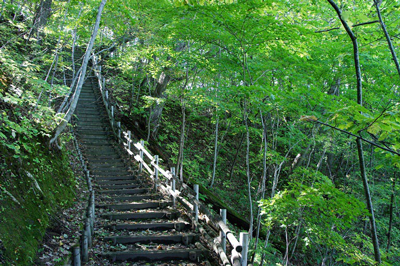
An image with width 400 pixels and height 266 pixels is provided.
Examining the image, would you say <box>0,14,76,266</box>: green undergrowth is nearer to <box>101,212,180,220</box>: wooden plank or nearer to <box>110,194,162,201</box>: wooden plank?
<box>101,212,180,220</box>: wooden plank

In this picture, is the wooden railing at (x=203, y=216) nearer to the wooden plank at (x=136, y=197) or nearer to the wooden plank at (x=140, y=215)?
the wooden plank at (x=136, y=197)

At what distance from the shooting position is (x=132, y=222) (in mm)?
6250

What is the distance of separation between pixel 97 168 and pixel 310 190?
25.3ft

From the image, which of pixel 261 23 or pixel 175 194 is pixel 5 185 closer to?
pixel 175 194

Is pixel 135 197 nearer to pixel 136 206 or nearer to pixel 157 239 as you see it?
pixel 136 206

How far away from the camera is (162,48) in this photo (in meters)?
9.97

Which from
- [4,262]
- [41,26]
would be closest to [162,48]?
[41,26]

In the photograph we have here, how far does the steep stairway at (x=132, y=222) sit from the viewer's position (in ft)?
16.1

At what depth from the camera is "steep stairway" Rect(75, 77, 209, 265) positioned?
4.91 m

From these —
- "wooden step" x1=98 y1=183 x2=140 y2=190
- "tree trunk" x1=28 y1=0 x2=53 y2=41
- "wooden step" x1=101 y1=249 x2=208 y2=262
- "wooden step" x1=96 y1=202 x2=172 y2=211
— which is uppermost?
"tree trunk" x1=28 y1=0 x2=53 y2=41

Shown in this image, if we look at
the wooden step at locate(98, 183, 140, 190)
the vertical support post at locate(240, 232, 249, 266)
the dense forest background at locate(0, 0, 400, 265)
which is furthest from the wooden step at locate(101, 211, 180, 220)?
the vertical support post at locate(240, 232, 249, 266)

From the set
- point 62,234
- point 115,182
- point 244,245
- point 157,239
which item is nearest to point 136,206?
point 157,239

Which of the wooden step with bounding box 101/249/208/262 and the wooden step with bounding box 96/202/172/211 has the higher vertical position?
the wooden step with bounding box 96/202/172/211

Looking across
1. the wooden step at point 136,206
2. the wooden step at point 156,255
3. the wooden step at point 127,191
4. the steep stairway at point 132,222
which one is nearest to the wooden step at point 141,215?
the steep stairway at point 132,222
